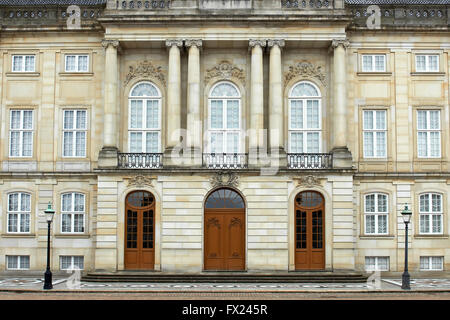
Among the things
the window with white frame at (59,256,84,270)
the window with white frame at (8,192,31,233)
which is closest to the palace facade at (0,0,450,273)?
the window with white frame at (8,192,31,233)

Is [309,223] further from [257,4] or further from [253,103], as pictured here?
[257,4]

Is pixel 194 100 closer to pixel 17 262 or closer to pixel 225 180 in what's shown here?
pixel 225 180

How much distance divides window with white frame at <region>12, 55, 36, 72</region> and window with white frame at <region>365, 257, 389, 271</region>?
18.4 metres

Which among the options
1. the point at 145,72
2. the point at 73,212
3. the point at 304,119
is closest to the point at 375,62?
the point at 304,119

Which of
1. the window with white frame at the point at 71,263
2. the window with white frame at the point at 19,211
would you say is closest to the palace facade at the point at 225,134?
the window with white frame at the point at 19,211

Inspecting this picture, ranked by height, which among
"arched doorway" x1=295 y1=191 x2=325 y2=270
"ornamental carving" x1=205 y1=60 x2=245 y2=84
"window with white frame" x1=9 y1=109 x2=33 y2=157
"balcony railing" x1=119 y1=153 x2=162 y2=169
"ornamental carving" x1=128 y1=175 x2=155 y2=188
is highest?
"ornamental carving" x1=205 y1=60 x2=245 y2=84

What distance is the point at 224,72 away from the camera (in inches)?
1324

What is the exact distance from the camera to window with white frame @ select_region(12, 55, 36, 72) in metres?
34.2

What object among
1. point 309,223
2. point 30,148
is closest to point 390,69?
point 309,223

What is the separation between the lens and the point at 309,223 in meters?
32.1

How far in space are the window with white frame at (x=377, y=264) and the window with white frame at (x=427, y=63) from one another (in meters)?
9.21

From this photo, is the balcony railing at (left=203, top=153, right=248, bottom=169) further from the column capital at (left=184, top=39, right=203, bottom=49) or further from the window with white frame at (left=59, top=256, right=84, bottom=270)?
the window with white frame at (left=59, top=256, right=84, bottom=270)

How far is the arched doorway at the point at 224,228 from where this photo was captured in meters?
32.1

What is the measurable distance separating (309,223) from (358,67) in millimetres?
7966
